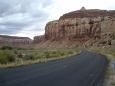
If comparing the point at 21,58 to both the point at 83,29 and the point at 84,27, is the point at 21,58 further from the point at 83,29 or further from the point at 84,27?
the point at 84,27

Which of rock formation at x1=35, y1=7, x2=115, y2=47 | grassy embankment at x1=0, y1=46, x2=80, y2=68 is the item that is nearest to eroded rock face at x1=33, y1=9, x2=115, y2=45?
rock formation at x1=35, y1=7, x2=115, y2=47

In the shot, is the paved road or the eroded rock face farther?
the eroded rock face

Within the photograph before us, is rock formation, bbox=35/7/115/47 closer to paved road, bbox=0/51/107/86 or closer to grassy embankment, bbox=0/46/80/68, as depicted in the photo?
grassy embankment, bbox=0/46/80/68

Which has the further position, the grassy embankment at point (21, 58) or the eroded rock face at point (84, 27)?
the eroded rock face at point (84, 27)

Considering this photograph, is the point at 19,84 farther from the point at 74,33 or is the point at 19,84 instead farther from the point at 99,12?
the point at 99,12

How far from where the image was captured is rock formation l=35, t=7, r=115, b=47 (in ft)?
489

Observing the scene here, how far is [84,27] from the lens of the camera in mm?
166250

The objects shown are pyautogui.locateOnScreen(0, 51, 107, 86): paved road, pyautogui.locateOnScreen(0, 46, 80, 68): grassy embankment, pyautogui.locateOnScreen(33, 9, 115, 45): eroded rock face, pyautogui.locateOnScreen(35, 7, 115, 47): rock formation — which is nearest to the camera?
pyautogui.locateOnScreen(0, 51, 107, 86): paved road

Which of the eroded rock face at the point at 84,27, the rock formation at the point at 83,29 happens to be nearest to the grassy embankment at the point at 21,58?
the rock formation at the point at 83,29

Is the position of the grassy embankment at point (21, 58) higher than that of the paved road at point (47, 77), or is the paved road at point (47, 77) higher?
the paved road at point (47, 77)

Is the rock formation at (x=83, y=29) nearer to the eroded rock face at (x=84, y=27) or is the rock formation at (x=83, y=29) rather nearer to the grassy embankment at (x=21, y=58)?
the eroded rock face at (x=84, y=27)

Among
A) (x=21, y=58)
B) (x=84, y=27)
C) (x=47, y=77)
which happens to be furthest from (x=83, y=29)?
(x=47, y=77)

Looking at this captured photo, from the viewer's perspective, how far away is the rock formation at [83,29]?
149 m

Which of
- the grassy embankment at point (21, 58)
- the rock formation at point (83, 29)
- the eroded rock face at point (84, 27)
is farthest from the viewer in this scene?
the eroded rock face at point (84, 27)
